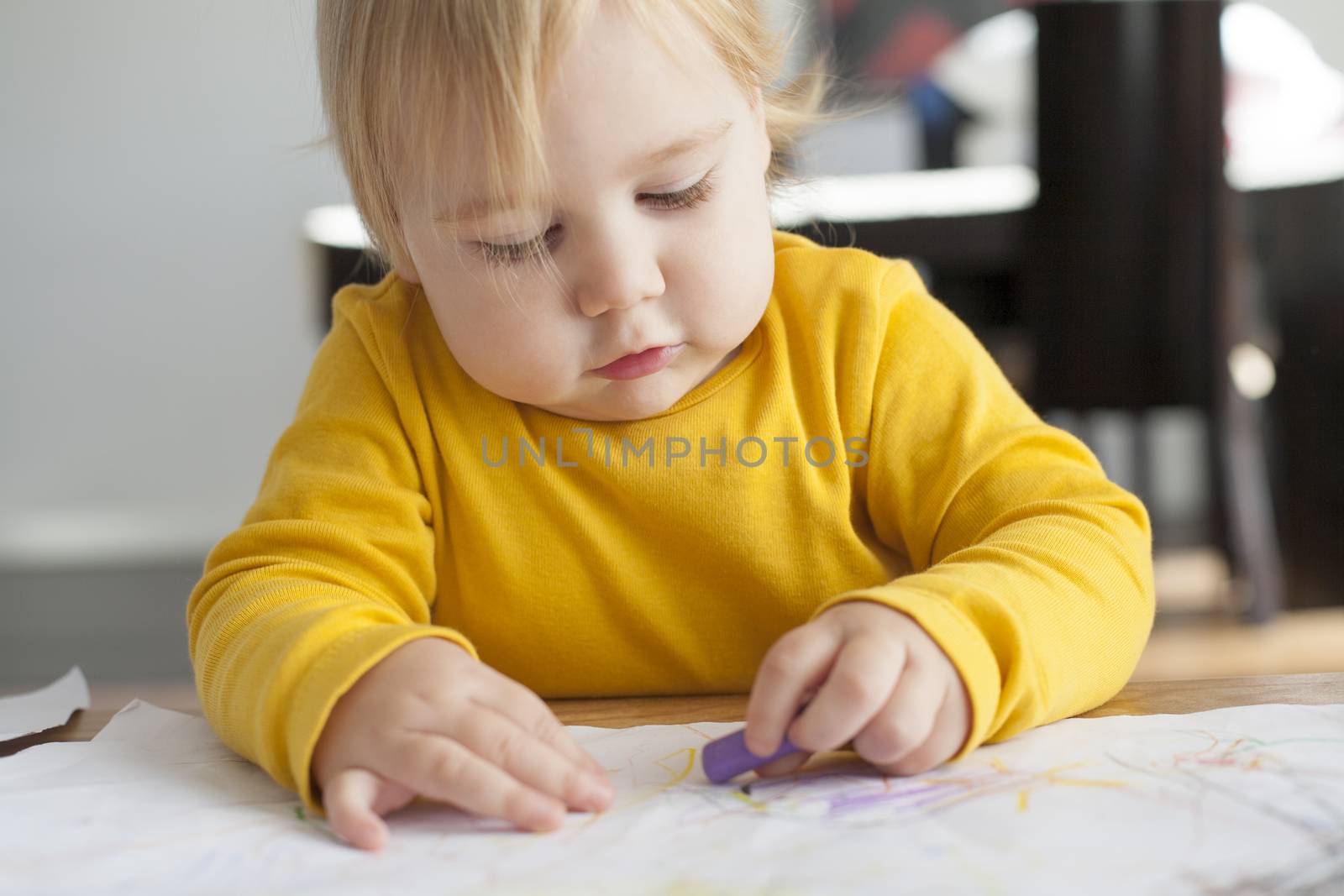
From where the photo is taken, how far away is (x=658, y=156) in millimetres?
572

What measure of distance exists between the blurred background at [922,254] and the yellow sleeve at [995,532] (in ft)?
5.10

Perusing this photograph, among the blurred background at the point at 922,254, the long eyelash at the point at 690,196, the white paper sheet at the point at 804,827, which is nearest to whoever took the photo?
the white paper sheet at the point at 804,827

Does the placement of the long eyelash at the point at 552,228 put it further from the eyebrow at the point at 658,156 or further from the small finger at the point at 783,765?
the small finger at the point at 783,765

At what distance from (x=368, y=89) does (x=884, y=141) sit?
2870mm

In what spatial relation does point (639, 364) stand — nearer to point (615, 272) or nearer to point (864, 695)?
point (615, 272)

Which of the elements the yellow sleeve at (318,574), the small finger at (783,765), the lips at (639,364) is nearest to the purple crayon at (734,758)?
the small finger at (783,765)

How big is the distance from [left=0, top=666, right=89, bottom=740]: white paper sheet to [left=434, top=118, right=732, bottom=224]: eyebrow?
287 millimetres

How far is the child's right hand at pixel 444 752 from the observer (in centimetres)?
43

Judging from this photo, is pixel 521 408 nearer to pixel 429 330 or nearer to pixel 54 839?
pixel 429 330

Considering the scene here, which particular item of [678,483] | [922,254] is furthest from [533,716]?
[922,254]

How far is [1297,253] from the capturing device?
2654mm

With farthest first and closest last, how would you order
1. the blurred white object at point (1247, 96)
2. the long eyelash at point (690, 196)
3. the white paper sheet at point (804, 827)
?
the blurred white object at point (1247, 96), the long eyelash at point (690, 196), the white paper sheet at point (804, 827)

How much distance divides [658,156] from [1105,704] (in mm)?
300

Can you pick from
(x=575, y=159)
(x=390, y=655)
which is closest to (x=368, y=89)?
(x=575, y=159)
